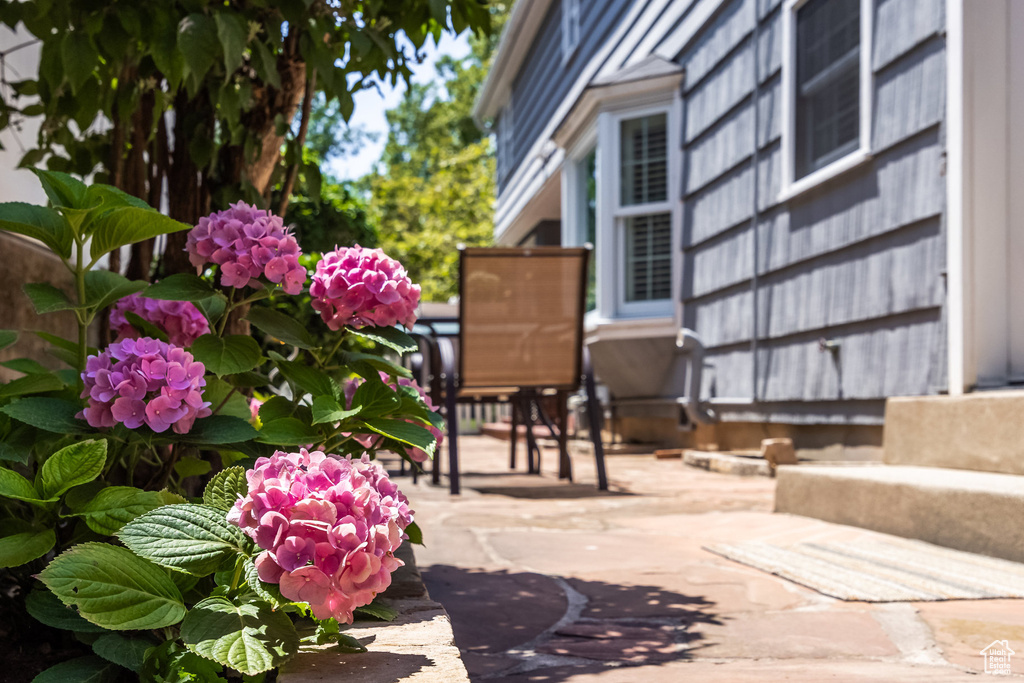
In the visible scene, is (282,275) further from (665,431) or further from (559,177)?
(559,177)

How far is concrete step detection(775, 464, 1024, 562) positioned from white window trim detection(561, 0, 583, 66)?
7.37m

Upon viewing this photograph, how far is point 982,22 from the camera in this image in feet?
10.8

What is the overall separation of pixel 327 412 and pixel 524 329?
9.47 feet

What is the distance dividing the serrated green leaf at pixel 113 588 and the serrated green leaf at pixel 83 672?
0.34ft

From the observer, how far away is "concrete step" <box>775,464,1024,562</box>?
229 centimetres

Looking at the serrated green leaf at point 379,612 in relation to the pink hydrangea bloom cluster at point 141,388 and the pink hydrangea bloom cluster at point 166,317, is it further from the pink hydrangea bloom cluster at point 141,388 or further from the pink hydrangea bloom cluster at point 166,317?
the pink hydrangea bloom cluster at point 166,317

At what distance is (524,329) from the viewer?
411 cm

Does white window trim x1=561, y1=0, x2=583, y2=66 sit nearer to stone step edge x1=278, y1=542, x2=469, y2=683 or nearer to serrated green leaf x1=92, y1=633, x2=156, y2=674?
stone step edge x1=278, y1=542, x2=469, y2=683

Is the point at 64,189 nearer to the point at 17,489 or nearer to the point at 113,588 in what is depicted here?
Answer: the point at 17,489

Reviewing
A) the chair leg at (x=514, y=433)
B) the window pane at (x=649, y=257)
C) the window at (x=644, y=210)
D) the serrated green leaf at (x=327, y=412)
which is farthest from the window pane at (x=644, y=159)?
the serrated green leaf at (x=327, y=412)

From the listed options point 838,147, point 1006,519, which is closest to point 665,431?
point 838,147

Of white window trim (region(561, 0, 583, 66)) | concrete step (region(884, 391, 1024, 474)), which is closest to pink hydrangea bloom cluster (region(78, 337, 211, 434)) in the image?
concrete step (region(884, 391, 1024, 474))

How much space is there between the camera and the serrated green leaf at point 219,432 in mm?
1216
